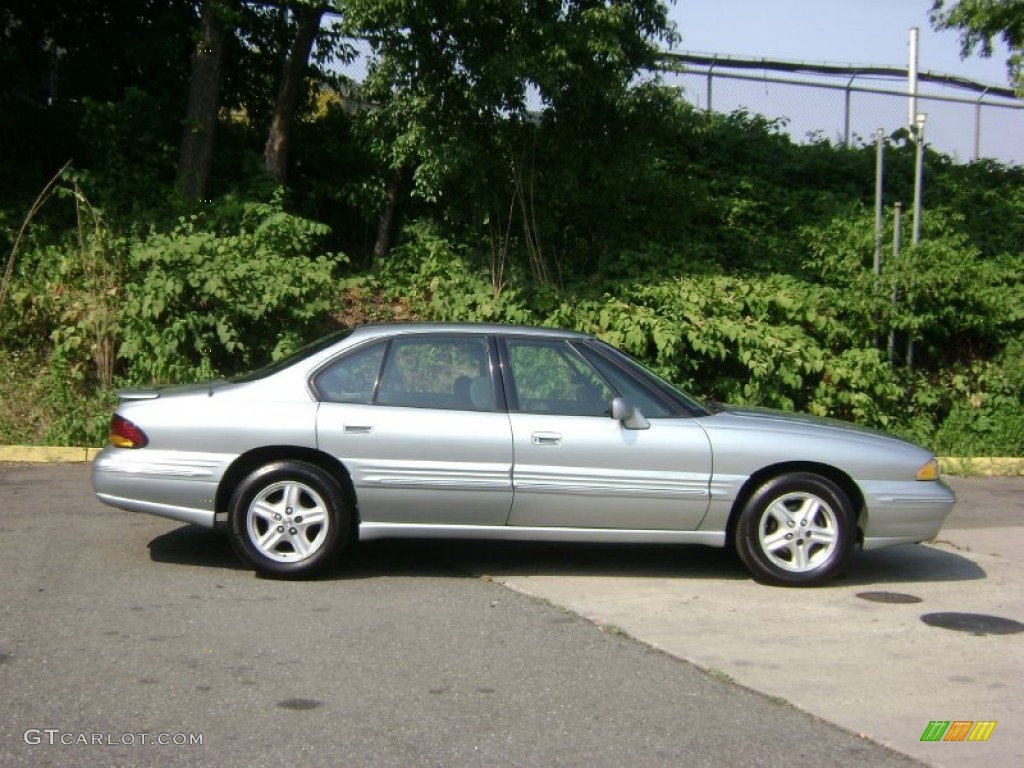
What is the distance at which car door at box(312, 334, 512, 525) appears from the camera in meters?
6.82

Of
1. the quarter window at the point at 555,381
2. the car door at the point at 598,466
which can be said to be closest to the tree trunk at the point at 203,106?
the quarter window at the point at 555,381

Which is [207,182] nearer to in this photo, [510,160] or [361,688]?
[510,160]

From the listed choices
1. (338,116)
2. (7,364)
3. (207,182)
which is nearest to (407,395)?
(7,364)

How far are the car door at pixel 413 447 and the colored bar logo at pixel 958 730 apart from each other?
8.97 ft

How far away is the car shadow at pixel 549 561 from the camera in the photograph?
735 cm

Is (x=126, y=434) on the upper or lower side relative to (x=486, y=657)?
upper

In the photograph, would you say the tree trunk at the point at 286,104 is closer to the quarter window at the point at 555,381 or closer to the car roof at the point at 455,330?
the car roof at the point at 455,330

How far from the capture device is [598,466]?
6.92 metres

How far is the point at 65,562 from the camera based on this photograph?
7.15m

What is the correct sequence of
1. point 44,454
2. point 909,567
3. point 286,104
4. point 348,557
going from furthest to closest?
point 286,104 < point 44,454 < point 909,567 < point 348,557

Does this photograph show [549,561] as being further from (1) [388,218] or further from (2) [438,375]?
(1) [388,218]

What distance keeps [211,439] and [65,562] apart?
126cm

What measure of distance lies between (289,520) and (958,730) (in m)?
3.66

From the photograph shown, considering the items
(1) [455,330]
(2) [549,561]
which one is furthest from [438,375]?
(2) [549,561]
